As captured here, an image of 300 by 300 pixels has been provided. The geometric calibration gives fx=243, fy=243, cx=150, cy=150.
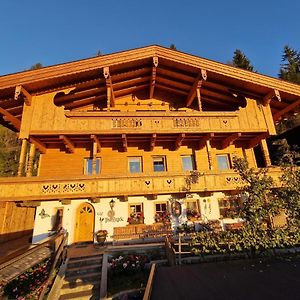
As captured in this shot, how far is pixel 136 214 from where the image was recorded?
637 inches

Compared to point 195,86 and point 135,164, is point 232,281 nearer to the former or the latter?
point 135,164

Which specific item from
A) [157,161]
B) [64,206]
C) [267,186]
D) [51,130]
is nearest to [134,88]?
[157,161]

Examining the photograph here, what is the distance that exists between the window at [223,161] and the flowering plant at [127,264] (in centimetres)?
1016

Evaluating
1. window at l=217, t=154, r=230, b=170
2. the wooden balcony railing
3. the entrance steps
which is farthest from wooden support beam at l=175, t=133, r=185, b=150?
the entrance steps

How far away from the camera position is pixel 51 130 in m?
15.4

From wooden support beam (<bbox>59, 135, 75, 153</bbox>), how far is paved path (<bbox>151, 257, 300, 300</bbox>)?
37.5 feet

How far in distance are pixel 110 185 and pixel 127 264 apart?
509 cm

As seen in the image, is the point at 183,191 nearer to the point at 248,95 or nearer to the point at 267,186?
the point at 267,186

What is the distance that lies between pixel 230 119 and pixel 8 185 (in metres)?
15.0

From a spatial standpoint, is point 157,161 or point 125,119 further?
point 157,161

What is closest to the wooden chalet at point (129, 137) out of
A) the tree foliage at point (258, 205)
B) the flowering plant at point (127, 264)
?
the flowering plant at point (127, 264)

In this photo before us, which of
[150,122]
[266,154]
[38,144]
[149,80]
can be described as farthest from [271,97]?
[38,144]

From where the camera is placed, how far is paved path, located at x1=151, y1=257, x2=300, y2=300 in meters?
4.58

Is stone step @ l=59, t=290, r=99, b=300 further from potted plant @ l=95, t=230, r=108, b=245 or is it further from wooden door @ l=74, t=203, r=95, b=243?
wooden door @ l=74, t=203, r=95, b=243
